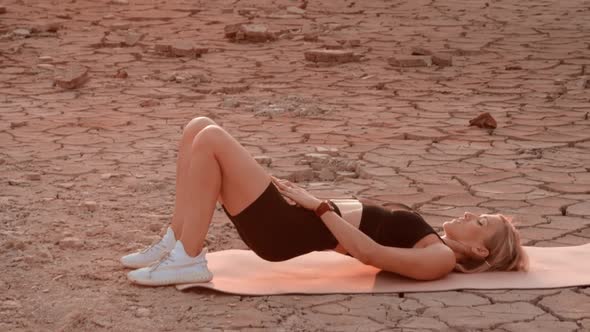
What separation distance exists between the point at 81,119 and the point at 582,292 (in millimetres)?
3983

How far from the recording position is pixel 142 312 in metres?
3.94

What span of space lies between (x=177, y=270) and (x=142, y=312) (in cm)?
26

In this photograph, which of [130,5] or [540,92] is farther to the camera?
[130,5]

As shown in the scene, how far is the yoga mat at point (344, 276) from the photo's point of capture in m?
4.17

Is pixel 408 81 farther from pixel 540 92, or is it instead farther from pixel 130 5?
pixel 130 5

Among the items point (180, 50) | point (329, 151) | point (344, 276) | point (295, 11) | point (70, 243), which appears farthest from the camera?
point (295, 11)

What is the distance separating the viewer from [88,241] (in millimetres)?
4762

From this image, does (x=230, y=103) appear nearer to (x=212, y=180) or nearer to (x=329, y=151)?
(x=329, y=151)

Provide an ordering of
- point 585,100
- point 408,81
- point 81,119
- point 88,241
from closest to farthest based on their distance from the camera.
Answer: point 88,241, point 81,119, point 585,100, point 408,81

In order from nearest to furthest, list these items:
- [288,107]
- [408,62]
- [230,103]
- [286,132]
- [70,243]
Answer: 1. [70,243]
2. [286,132]
3. [288,107]
4. [230,103]
5. [408,62]

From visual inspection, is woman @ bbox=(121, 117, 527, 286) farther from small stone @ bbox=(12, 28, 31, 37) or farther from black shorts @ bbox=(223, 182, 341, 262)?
small stone @ bbox=(12, 28, 31, 37)

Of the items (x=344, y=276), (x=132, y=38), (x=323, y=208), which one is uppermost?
(x=323, y=208)

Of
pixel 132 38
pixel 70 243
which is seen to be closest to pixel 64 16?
pixel 132 38

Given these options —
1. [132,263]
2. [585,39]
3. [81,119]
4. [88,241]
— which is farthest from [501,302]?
[585,39]
